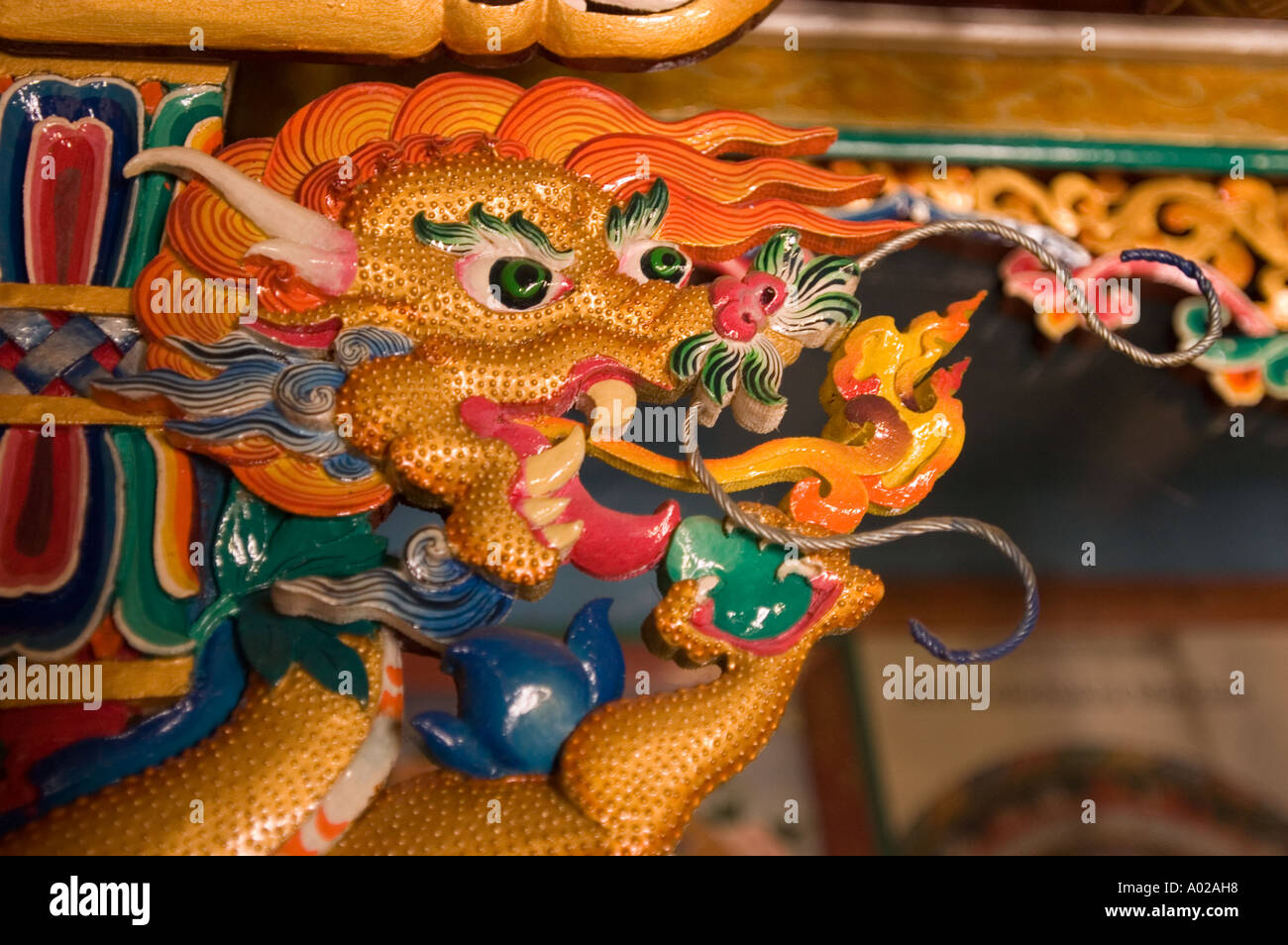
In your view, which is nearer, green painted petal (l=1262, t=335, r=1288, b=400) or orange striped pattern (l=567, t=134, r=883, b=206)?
orange striped pattern (l=567, t=134, r=883, b=206)

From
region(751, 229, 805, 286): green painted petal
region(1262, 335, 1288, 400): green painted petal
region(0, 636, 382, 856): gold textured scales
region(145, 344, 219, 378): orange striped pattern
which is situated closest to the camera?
region(0, 636, 382, 856): gold textured scales

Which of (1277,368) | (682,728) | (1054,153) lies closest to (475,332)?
(682,728)

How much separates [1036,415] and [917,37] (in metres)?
0.73

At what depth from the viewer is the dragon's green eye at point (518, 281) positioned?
5.22 feet

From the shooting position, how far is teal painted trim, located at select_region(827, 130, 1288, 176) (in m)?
1.93

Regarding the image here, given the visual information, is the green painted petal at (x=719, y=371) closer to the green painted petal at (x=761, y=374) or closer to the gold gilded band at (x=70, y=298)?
the green painted petal at (x=761, y=374)

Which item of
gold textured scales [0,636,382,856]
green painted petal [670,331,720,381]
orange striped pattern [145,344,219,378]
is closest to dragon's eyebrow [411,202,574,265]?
green painted petal [670,331,720,381]

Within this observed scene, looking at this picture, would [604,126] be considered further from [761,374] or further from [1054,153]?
[1054,153]

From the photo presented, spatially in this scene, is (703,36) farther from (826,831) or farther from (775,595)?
(826,831)

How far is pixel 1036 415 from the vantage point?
6.13 feet

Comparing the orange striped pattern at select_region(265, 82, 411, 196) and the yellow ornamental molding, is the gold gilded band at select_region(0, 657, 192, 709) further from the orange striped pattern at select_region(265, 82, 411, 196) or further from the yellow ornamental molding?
the yellow ornamental molding

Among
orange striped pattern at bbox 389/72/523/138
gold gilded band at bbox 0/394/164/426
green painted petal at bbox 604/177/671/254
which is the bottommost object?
gold gilded band at bbox 0/394/164/426

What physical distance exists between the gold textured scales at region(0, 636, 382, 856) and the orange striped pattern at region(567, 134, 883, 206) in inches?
31.2

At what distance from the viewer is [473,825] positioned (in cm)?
137
